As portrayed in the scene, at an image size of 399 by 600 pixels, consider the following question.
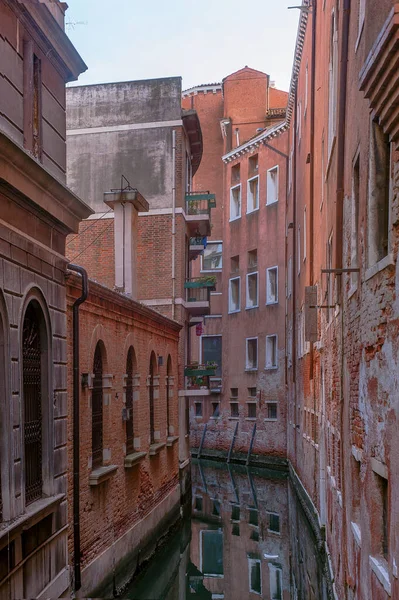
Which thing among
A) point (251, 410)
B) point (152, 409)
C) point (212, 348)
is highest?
point (212, 348)

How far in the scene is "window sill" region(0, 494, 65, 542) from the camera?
697 cm

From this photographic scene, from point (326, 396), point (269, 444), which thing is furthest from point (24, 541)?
point (269, 444)

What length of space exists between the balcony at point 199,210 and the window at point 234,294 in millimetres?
10997

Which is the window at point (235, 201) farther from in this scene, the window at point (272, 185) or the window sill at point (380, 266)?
the window sill at point (380, 266)

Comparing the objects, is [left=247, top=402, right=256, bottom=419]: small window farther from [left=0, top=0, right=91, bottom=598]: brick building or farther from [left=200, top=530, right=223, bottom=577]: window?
[left=0, top=0, right=91, bottom=598]: brick building

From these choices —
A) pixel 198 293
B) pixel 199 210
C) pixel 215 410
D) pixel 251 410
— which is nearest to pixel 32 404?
pixel 198 293

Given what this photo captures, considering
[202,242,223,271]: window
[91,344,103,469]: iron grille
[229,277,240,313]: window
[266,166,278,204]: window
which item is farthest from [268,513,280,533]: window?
[202,242,223,271]: window

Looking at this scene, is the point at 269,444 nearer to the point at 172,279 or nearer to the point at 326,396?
the point at 172,279

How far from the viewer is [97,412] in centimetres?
1152

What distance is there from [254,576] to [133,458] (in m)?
3.36

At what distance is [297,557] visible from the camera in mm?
15125

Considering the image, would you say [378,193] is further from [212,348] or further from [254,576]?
[212,348]

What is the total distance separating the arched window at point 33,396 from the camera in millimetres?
8125

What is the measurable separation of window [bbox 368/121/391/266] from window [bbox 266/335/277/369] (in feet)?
80.9
